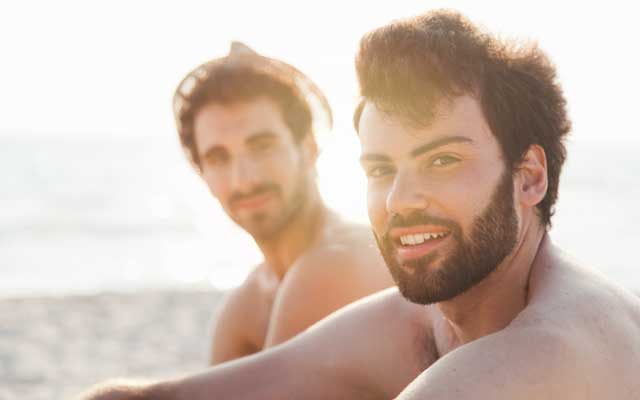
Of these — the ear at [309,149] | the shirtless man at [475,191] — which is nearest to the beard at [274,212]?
the ear at [309,149]

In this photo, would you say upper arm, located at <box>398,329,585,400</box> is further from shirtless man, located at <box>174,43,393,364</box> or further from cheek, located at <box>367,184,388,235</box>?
shirtless man, located at <box>174,43,393,364</box>

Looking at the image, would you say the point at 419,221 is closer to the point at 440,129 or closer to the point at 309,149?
the point at 440,129

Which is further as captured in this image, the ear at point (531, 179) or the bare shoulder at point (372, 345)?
the bare shoulder at point (372, 345)

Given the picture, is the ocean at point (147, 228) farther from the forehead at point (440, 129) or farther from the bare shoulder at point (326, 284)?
the forehead at point (440, 129)

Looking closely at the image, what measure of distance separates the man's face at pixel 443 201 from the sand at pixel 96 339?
5347 mm

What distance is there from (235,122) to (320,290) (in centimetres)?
72

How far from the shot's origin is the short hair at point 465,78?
196 centimetres

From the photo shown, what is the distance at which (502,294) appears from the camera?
202 centimetres

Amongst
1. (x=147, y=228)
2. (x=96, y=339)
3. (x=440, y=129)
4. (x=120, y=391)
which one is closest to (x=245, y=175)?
(x=120, y=391)

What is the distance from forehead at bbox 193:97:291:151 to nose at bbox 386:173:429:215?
5.35 feet

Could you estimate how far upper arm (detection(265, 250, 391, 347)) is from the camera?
3.18m

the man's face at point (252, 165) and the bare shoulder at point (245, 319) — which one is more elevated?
the man's face at point (252, 165)

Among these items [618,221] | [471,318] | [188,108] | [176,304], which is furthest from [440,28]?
[618,221]

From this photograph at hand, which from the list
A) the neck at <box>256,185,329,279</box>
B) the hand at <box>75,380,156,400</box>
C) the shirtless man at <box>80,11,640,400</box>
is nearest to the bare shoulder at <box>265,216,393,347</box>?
the neck at <box>256,185,329,279</box>
